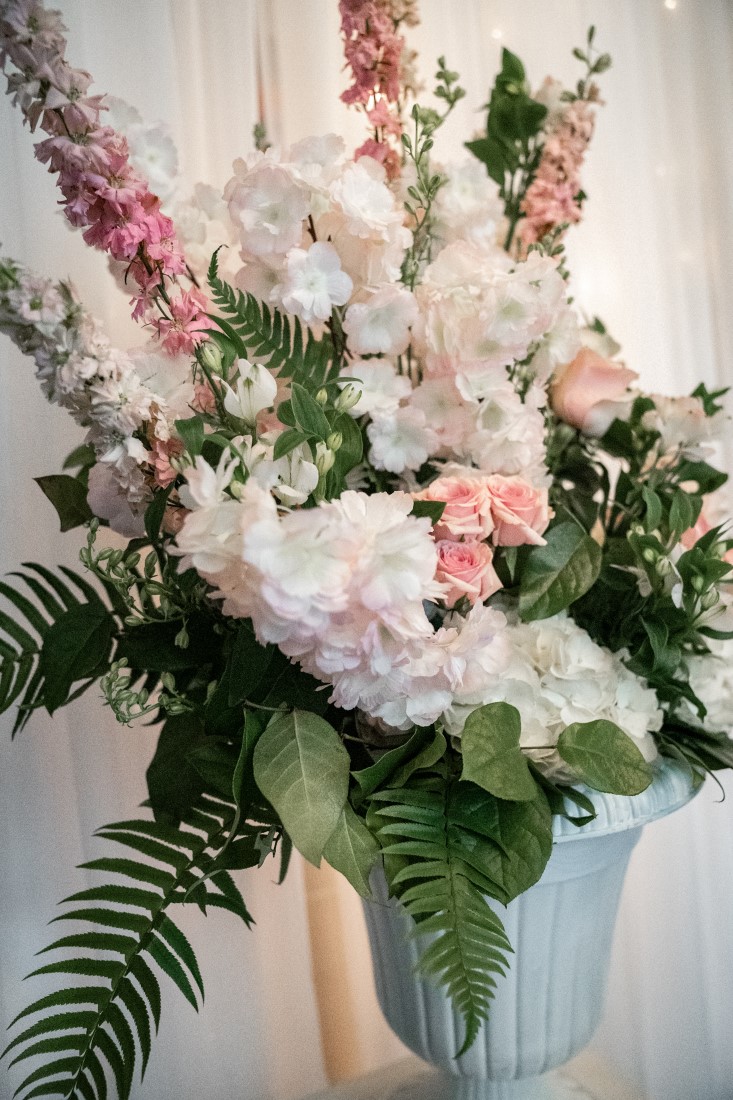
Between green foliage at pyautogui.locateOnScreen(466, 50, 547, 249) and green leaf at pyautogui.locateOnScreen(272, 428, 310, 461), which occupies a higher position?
green foliage at pyautogui.locateOnScreen(466, 50, 547, 249)

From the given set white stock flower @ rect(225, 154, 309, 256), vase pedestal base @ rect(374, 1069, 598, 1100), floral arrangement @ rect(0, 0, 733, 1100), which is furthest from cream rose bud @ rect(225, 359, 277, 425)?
vase pedestal base @ rect(374, 1069, 598, 1100)

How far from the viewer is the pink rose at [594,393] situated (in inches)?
29.5

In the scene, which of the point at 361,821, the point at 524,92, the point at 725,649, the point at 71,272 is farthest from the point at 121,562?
the point at 524,92

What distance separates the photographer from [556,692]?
61 centimetres

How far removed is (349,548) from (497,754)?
0.19m

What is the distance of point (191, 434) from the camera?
1.66ft

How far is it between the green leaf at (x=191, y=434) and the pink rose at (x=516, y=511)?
0.67 ft

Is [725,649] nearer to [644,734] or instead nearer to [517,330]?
[644,734]

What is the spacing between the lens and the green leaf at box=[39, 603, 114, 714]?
0.65 metres

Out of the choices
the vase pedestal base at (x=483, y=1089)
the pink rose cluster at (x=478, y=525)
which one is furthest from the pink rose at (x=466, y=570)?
the vase pedestal base at (x=483, y=1089)

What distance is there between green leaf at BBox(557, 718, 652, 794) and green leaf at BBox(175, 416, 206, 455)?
30 cm

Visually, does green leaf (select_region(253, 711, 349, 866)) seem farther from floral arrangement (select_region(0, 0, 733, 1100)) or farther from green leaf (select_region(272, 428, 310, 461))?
green leaf (select_region(272, 428, 310, 461))

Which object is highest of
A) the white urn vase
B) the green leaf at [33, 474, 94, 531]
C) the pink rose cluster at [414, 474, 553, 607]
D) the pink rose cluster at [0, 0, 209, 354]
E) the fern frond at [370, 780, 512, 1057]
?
the pink rose cluster at [0, 0, 209, 354]

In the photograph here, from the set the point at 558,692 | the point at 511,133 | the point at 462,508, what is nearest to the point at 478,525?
the point at 462,508
